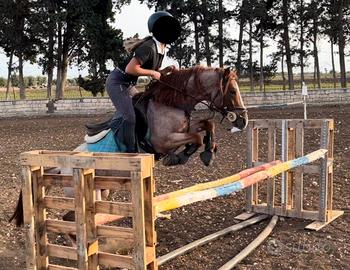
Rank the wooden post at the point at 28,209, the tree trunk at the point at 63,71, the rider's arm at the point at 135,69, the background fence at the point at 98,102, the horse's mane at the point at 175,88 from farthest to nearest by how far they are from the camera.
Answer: the tree trunk at the point at 63,71 → the background fence at the point at 98,102 → the horse's mane at the point at 175,88 → the rider's arm at the point at 135,69 → the wooden post at the point at 28,209

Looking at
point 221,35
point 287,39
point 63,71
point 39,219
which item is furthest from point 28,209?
point 287,39

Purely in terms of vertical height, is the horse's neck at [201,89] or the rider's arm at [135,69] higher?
the rider's arm at [135,69]

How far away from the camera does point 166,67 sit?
208 inches

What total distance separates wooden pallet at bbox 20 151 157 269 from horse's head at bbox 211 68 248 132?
2071mm

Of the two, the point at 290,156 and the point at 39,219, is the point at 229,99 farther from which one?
the point at 39,219

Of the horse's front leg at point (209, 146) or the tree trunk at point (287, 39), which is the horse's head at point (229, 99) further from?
the tree trunk at point (287, 39)

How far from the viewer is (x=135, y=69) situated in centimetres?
469

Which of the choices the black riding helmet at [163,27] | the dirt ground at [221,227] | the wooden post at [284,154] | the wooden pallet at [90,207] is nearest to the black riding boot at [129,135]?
the black riding helmet at [163,27]

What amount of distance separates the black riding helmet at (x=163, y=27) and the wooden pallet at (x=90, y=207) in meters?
1.98

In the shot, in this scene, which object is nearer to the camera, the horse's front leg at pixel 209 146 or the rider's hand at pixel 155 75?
the rider's hand at pixel 155 75

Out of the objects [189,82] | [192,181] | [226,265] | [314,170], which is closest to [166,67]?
[189,82]

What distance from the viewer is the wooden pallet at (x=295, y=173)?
634 cm

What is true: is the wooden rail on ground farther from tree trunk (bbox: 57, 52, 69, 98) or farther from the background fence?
tree trunk (bbox: 57, 52, 69, 98)

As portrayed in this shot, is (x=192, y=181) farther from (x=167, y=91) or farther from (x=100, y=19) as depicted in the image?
(x=100, y=19)
